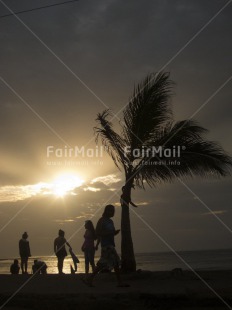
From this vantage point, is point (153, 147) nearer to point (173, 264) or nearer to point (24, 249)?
point (24, 249)

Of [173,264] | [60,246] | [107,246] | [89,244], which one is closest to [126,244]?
[89,244]

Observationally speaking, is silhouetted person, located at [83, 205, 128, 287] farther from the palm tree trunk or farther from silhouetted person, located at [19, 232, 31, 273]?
silhouetted person, located at [19, 232, 31, 273]

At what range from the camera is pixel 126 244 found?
1325 centimetres

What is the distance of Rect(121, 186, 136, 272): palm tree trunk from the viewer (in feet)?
43.1

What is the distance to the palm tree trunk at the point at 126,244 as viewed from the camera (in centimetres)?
1314

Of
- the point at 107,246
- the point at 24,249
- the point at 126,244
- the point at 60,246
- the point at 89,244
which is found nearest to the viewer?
the point at 107,246

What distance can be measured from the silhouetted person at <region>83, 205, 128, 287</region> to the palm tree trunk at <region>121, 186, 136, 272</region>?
11.9ft

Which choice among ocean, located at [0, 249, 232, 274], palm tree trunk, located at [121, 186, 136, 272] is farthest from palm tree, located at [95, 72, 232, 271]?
ocean, located at [0, 249, 232, 274]

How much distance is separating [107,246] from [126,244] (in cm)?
386

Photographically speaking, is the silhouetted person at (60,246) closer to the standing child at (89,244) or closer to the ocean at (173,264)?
the standing child at (89,244)

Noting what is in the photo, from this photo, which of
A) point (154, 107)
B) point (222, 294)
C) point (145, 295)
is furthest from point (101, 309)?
point (154, 107)

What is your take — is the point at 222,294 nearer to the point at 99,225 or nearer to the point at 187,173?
the point at 99,225

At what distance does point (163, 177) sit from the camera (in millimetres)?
14000

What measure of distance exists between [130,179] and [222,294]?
247 inches
